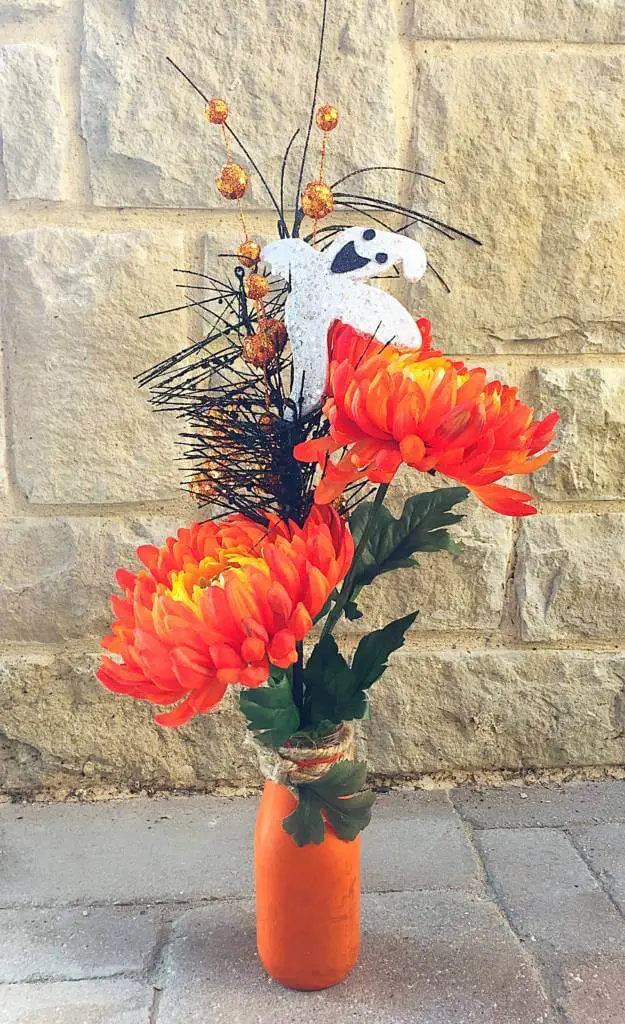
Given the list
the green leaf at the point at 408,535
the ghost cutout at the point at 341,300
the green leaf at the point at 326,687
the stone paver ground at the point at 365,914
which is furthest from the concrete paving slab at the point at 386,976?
the ghost cutout at the point at 341,300

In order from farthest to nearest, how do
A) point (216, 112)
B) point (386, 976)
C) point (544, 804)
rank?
1. point (544, 804)
2. point (386, 976)
3. point (216, 112)

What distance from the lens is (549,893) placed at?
3.10ft

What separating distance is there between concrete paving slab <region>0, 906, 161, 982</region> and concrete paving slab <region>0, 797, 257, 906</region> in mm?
30

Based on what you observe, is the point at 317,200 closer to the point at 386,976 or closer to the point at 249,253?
the point at 249,253

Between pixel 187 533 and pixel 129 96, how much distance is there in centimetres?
65

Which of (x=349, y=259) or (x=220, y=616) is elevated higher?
(x=349, y=259)

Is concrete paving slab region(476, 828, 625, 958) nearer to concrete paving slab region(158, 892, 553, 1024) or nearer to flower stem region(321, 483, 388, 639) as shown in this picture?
concrete paving slab region(158, 892, 553, 1024)

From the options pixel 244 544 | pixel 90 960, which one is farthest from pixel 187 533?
pixel 90 960

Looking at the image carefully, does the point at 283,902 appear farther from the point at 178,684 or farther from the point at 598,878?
the point at 598,878

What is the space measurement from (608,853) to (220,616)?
2.33ft

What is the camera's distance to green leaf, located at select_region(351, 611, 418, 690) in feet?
2.46

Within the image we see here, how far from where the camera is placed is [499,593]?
117cm

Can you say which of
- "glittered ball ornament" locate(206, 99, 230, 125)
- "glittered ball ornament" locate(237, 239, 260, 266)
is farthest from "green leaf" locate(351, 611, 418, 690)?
"glittered ball ornament" locate(206, 99, 230, 125)

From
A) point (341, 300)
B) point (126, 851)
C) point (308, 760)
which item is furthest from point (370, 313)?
point (126, 851)
